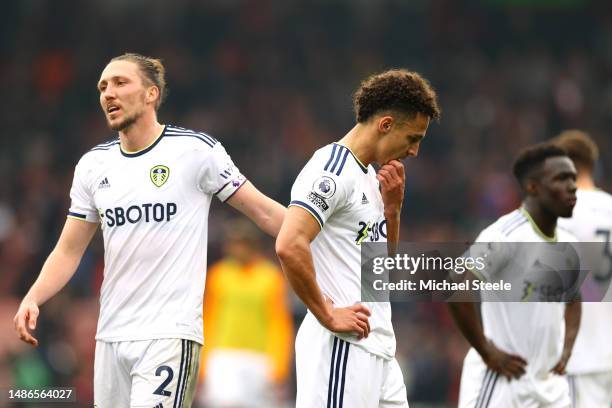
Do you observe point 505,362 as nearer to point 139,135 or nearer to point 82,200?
point 139,135

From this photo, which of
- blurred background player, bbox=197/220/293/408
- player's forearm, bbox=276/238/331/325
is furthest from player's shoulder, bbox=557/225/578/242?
blurred background player, bbox=197/220/293/408

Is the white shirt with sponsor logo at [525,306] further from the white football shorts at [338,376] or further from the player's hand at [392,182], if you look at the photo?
the white football shorts at [338,376]

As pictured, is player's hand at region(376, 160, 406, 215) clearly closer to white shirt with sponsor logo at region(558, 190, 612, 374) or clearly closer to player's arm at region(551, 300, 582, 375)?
player's arm at region(551, 300, 582, 375)

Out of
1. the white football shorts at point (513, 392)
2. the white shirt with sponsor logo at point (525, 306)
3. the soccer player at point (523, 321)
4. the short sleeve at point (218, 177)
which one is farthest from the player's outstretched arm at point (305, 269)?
the white football shorts at point (513, 392)

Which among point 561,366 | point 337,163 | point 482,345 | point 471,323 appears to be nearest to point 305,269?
point 337,163

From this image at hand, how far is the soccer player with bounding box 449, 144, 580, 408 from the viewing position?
720 centimetres

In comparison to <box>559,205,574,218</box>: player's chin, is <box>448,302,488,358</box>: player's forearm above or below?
below

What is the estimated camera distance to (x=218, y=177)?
6582 mm

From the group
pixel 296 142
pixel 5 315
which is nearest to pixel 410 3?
pixel 296 142

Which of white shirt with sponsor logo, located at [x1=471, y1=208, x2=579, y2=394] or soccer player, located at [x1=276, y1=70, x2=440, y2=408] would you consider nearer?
soccer player, located at [x1=276, y1=70, x2=440, y2=408]

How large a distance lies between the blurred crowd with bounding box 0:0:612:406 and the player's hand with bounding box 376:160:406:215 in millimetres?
9265

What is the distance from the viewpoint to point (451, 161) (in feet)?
63.4

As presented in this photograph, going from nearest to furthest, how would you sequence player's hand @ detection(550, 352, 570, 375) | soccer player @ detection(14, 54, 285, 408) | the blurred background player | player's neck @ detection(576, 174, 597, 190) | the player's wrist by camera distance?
the player's wrist → soccer player @ detection(14, 54, 285, 408) → player's hand @ detection(550, 352, 570, 375) → player's neck @ detection(576, 174, 597, 190) → the blurred background player

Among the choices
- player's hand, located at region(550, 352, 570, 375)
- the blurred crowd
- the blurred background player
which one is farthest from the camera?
the blurred crowd
